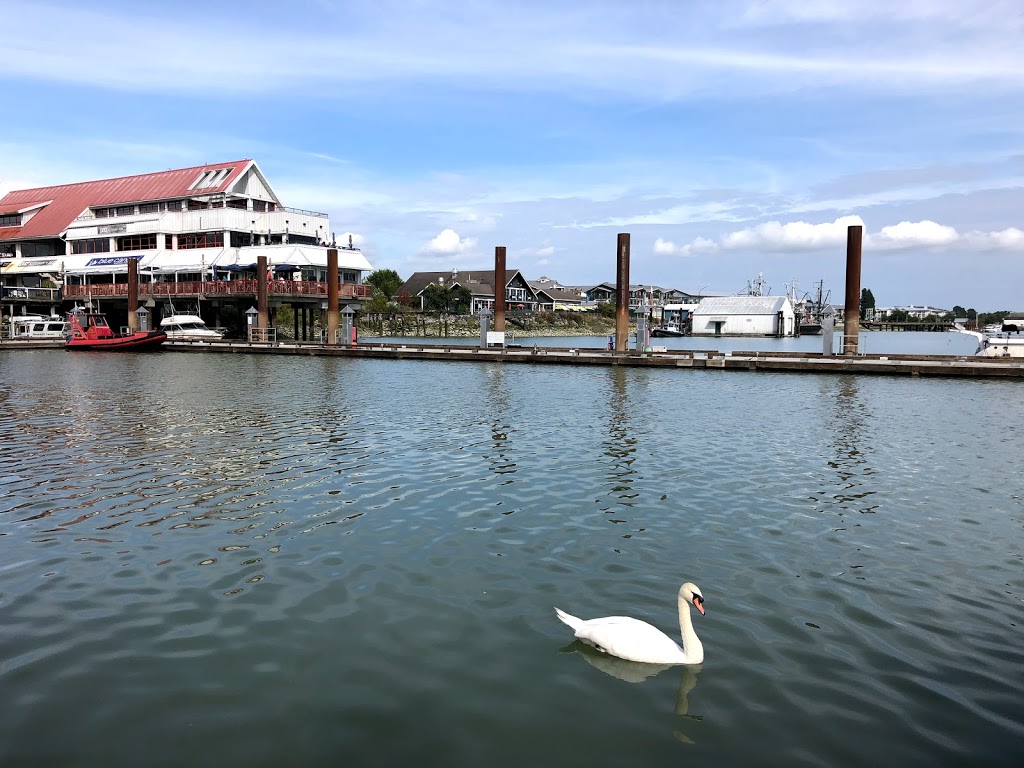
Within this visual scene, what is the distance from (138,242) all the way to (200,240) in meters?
8.34

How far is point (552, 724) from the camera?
5.69 metres

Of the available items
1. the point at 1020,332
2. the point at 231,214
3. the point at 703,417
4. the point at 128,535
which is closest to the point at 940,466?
the point at 703,417

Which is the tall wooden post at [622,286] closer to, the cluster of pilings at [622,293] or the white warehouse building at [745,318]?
the cluster of pilings at [622,293]

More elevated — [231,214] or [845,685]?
[231,214]

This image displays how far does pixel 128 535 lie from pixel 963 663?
988 centimetres

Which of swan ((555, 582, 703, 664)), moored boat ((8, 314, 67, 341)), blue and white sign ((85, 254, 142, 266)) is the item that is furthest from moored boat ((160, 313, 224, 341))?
swan ((555, 582, 703, 664))

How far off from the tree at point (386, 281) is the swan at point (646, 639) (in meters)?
110

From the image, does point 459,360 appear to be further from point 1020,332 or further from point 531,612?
point 531,612

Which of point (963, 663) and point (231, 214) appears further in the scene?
point (231, 214)

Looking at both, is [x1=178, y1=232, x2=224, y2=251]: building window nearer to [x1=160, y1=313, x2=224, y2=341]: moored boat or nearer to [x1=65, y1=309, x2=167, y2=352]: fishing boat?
[x1=160, y1=313, x2=224, y2=341]: moored boat

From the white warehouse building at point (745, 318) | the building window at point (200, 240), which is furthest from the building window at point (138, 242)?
the white warehouse building at point (745, 318)

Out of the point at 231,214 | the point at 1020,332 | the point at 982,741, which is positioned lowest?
the point at 982,741

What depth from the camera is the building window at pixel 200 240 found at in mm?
66125

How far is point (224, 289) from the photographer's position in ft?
197
